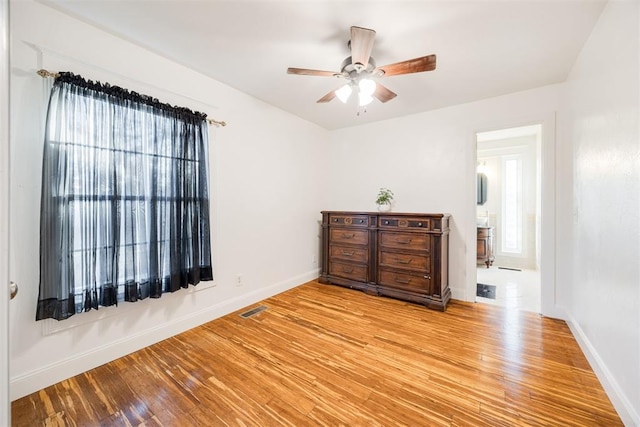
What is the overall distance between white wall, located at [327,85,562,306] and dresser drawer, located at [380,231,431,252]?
1.76ft

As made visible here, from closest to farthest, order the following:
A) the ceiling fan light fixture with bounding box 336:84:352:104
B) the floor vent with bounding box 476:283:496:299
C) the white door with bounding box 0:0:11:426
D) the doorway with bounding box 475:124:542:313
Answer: the white door with bounding box 0:0:11:426
the ceiling fan light fixture with bounding box 336:84:352:104
the floor vent with bounding box 476:283:496:299
the doorway with bounding box 475:124:542:313

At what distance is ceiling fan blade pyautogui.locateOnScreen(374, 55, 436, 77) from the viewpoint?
174 centimetres

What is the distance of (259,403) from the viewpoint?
155 cm

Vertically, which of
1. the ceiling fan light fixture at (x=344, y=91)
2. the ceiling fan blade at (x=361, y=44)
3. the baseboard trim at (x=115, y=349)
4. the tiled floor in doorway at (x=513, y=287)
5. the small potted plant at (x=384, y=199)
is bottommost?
the tiled floor in doorway at (x=513, y=287)

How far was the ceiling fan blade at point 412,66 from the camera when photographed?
1744 mm

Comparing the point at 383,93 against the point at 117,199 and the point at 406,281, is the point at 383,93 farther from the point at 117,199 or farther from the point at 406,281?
the point at 117,199

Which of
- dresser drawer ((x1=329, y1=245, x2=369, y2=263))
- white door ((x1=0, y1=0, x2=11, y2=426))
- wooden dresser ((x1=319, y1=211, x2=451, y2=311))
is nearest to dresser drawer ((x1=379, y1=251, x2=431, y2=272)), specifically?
wooden dresser ((x1=319, y1=211, x2=451, y2=311))

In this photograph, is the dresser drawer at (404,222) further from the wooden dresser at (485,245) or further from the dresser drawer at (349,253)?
the wooden dresser at (485,245)

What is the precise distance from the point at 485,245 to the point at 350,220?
9.87 ft

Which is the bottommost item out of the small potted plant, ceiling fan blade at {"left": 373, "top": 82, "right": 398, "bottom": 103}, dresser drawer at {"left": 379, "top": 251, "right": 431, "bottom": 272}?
dresser drawer at {"left": 379, "top": 251, "right": 431, "bottom": 272}

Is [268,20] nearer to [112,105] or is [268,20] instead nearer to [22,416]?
[112,105]

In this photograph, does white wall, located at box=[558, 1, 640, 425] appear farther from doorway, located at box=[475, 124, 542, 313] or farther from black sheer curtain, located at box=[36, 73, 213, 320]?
black sheer curtain, located at box=[36, 73, 213, 320]

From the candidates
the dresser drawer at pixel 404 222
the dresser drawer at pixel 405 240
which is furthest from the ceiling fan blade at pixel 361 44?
the dresser drawer at pixel 405 240

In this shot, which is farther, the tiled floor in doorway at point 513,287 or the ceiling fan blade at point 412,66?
the tiled floor in doorway at point 513,287
